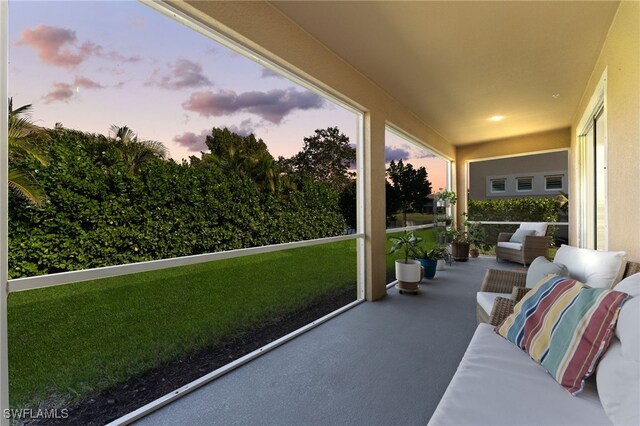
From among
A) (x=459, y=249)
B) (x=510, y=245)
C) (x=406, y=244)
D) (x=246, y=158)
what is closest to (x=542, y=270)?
(x=406, y=244)

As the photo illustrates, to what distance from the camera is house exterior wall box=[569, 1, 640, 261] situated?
189cm

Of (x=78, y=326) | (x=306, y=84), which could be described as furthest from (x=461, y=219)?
(x=78, y=326)

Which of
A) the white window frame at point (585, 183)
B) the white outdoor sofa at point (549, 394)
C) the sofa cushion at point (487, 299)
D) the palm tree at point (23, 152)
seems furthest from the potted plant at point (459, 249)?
the palm tree at point (23, 152)

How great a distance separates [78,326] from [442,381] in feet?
7.43

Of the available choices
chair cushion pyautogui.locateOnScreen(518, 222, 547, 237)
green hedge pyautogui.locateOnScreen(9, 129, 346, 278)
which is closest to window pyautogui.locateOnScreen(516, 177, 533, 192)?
chair cushion pyautogui.locateOnScreen(518, 222, 547, 237)

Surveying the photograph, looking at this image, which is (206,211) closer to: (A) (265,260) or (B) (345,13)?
(A) (265,260)

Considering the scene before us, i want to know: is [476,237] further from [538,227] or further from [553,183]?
[553,183]

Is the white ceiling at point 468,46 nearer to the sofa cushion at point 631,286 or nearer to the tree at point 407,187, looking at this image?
the tree at point 407,187

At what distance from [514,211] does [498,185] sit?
71 cm

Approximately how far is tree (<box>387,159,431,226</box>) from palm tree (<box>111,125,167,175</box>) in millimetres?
3097

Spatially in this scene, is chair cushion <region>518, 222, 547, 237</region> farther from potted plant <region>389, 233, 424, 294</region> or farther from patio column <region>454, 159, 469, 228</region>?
potted plant <region>389, 233, 424, 294</region>

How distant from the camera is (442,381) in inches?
74.7

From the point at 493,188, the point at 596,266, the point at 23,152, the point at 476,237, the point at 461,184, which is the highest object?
the point at 461,184

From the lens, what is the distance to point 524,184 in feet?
21.5
